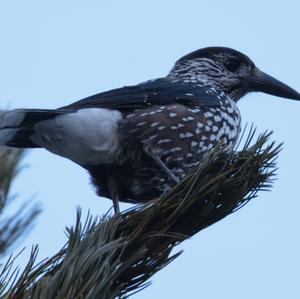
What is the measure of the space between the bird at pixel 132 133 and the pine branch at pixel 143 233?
100 cm

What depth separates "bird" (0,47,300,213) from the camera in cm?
321

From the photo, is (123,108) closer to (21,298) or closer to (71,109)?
(71,109)

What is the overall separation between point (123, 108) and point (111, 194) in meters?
0.42

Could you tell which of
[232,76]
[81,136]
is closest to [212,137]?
[81,136]

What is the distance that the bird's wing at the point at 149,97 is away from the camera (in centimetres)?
348

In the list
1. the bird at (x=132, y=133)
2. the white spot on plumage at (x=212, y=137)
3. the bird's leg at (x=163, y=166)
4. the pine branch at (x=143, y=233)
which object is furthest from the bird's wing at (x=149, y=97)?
the pine branch at (x=143, y=233)

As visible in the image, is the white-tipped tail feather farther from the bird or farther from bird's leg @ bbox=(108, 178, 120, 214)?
bird's leg @ bbox=(108, 178, 120, 214)

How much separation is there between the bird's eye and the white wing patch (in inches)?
44.2

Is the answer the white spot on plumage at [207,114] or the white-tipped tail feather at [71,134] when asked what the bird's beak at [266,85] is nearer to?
the white spot on plumage at [207,114]

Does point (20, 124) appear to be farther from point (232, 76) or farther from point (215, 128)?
point (232, 76)

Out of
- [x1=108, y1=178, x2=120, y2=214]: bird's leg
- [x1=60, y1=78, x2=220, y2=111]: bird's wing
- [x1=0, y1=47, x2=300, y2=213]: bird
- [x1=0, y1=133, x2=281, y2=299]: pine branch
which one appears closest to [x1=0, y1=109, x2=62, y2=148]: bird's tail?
[x1=0, y1=47, x2=300, y2=213]: bird

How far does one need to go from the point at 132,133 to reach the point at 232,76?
1085 millimetres

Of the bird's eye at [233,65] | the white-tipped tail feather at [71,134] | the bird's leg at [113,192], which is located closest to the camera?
the white-tipped tail feather at [71,134]

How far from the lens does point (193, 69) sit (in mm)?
4402
